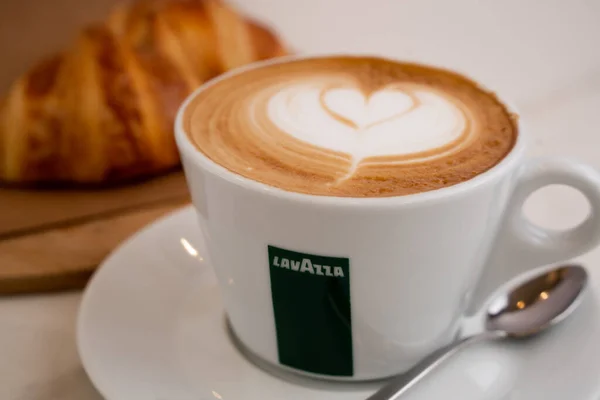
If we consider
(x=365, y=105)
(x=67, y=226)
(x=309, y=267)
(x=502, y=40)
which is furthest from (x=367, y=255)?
(x=502, y=40)

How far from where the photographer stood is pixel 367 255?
42 cm

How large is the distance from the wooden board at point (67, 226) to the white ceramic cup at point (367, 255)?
228 millimetres

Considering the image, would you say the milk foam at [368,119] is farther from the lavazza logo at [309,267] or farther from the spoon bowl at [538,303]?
the spoon bowl at [538,303]

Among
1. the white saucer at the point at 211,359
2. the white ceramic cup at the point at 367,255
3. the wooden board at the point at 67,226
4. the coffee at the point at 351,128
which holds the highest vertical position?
the coffee at the point at 351,128

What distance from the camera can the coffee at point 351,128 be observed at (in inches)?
16.8

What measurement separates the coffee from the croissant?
0.32 meters

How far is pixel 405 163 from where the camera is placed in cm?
44

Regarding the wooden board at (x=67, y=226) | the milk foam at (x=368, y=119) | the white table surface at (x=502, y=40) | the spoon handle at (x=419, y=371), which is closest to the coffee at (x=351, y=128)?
the milk foam at (x=368, y=119)

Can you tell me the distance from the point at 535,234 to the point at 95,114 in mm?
612

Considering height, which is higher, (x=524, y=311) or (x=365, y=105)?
(x=365, y=105)

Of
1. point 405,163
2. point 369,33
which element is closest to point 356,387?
point 405,163

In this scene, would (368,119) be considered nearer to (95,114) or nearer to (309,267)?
(309,267)

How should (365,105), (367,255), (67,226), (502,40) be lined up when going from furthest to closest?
(502,40), (67,226), (365,105), (367,255)

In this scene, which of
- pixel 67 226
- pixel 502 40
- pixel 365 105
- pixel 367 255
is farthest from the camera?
pixel 502 40
